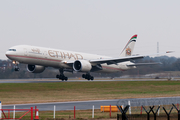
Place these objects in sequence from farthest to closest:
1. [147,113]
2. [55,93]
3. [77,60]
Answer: [77,60] → [55,93] → [147,113]

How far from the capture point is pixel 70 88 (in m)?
49.4

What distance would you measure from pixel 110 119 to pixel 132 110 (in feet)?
7.74

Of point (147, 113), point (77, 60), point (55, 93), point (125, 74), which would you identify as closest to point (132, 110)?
point (147, 113)

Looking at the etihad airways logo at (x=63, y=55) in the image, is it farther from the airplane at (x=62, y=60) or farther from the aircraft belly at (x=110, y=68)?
the aircraft belly at (x=110, y=68)

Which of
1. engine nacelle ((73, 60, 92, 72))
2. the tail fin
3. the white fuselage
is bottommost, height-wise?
engine nacelle ((73, 60, 92, 72))

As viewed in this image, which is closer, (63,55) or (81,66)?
(81,66)

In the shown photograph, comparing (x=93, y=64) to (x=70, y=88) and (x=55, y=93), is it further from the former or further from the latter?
(x=55, y=93)

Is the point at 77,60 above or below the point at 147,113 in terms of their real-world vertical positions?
above

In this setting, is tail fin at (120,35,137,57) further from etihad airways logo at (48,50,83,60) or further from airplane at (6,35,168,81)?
etihad airways logo at (48,50,83,60)

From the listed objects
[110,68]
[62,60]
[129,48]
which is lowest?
[110,68]

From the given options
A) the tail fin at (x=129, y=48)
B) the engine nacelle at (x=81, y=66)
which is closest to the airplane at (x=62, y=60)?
the engine nacelle at (x=81, y=66)

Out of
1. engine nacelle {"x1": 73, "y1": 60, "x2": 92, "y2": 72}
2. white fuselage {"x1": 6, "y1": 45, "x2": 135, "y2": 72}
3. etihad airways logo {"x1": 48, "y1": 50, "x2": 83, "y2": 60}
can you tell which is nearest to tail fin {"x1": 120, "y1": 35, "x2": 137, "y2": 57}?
white fuselage {"x1": 6, "y1": 45, "x2": 135, "y2": 72}

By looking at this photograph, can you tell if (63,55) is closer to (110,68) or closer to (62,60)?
(62,60)

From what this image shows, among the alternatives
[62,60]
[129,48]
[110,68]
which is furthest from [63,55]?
[129,48]
